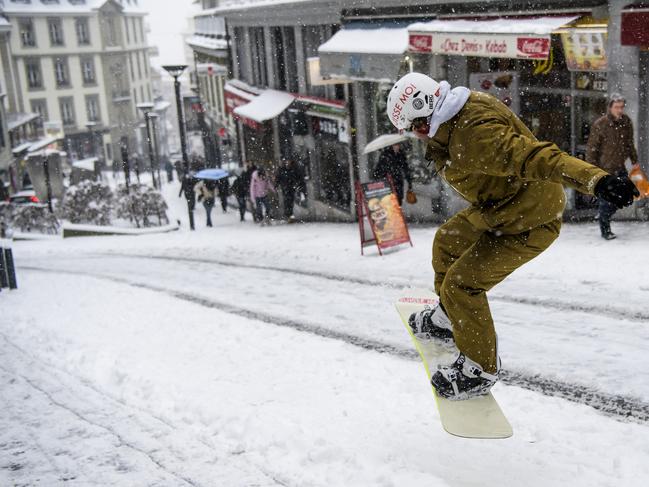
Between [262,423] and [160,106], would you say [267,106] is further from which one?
[160,106]

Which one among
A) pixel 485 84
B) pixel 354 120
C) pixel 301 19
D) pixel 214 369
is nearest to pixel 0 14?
pixel 301 19

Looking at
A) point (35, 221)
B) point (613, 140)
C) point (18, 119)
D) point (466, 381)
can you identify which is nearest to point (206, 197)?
point (35, 221)

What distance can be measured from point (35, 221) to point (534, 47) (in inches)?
761

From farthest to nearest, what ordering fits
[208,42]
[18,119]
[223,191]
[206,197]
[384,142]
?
[18,119]
[208,42]
[223,191]
[206,197]
[384,142]

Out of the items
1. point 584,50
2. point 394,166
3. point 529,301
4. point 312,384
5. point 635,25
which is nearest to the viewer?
point 312,384

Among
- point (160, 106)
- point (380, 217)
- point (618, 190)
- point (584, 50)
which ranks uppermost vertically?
point (584, 50)

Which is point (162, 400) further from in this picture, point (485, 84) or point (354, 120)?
point (354, 120)

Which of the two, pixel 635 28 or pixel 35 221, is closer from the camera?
pixel 635 28

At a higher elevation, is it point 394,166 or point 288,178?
point 394,166

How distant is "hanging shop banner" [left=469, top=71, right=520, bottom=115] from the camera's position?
43.5 feet

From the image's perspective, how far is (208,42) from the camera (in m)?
36.3

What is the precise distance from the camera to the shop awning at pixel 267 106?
21922 mm

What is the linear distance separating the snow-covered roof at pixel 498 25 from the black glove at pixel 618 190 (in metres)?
8.72

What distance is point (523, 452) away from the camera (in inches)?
151
